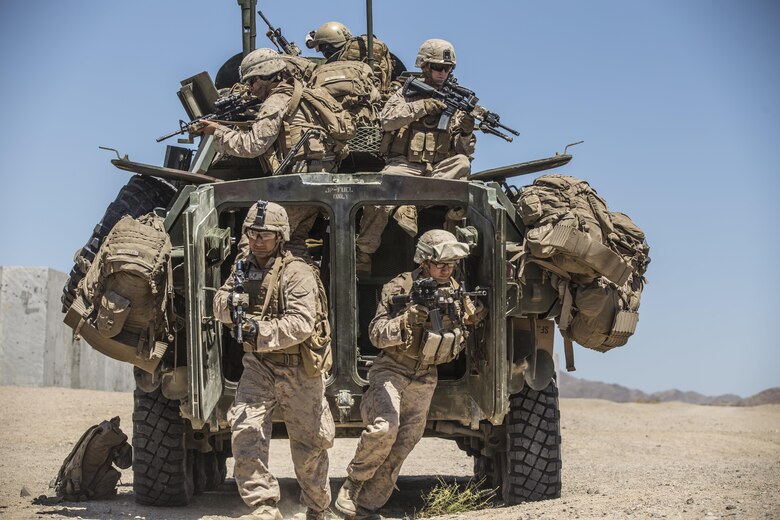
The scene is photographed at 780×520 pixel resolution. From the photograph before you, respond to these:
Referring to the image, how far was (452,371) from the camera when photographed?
31.7 feet

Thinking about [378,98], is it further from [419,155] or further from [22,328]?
[22,328]

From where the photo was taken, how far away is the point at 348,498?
27.9 feet

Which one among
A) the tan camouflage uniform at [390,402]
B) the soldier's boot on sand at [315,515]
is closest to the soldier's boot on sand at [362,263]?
the tan camouflage uniform at [390,402]

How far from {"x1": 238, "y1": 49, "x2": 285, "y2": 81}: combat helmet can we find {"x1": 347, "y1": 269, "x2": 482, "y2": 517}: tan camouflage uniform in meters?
1.84

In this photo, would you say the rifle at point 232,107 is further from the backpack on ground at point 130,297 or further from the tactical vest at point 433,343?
the tactical vest at point 433,343

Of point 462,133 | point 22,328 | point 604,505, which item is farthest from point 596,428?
point 604,505

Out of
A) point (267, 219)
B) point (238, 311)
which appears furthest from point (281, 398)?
point (267, 219)

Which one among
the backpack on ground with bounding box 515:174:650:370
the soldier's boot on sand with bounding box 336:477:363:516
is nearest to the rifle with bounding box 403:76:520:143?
the backpack on ground with bounding box 515:174:650:370

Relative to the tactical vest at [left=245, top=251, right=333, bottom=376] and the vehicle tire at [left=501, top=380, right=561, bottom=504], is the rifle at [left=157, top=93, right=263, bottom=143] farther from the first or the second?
the vehicle tire at [left=501, top=380, right=561, bottom=504]

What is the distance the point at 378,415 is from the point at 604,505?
142 centimetres

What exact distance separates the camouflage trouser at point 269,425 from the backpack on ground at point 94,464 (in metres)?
2.07

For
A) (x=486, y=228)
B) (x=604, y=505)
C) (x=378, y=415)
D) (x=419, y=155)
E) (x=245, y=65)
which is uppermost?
(x=245, y=65)

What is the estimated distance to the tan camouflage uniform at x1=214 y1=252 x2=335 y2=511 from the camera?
7844 mm

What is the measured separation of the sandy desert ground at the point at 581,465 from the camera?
26.5 ft
